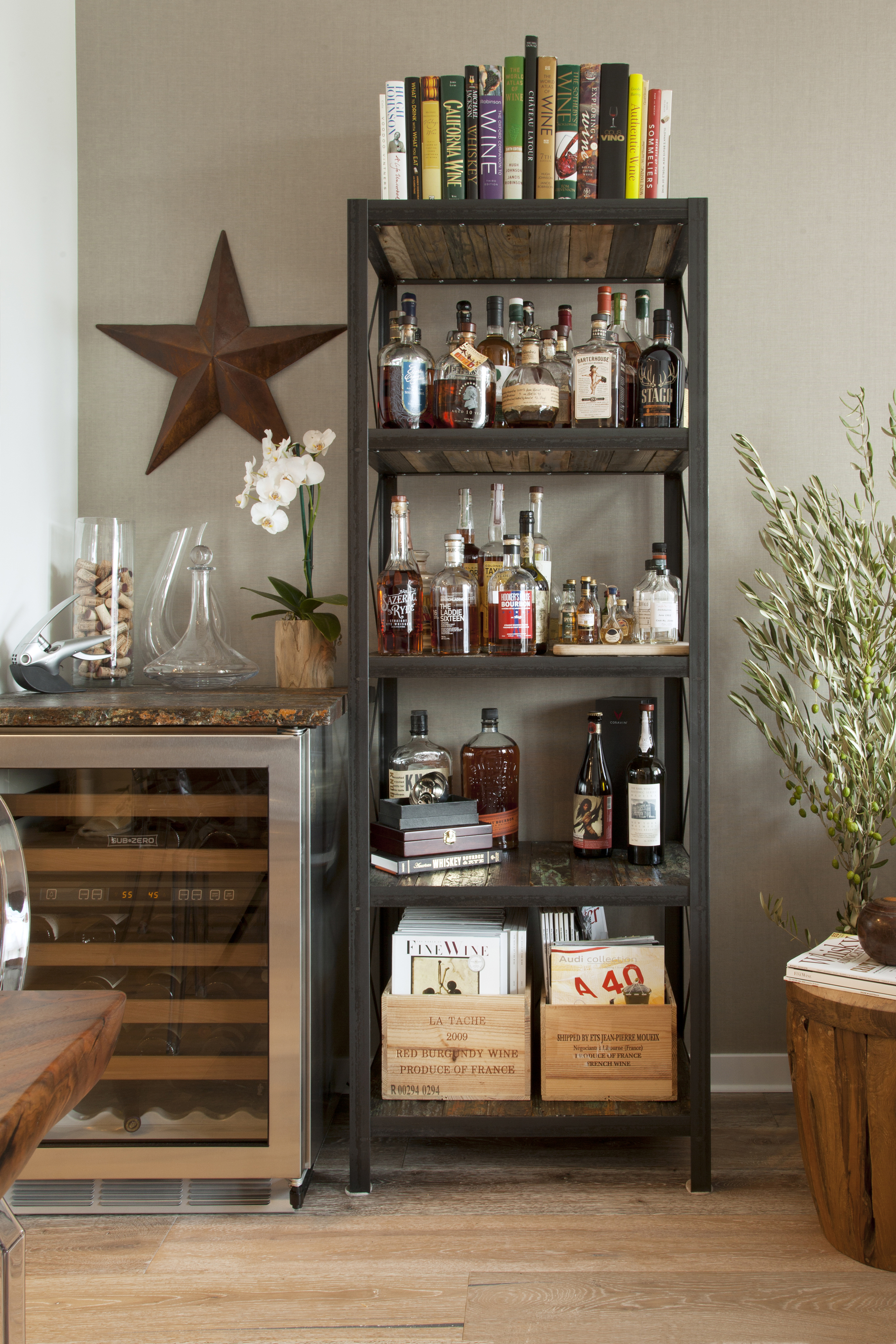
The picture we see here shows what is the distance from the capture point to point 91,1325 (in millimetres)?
1539

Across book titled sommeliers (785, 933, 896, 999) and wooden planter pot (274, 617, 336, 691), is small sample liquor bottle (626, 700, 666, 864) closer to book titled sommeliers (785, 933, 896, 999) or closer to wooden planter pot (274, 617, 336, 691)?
book titled sommeliers (785, 933, 896, 999)

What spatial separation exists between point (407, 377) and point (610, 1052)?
1.45 m

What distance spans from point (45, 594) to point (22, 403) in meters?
0.44

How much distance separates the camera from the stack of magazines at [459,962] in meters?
1.94

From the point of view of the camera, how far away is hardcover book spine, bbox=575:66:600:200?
188 cm

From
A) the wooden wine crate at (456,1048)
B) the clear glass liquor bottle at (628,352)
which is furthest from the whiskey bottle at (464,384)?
the wooden wine crate at (456,1048)

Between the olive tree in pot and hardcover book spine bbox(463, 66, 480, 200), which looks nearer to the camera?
the olive tree in pot

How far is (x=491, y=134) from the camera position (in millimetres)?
1879

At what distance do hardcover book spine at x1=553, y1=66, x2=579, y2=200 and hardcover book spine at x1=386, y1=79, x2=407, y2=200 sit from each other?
0.30 m

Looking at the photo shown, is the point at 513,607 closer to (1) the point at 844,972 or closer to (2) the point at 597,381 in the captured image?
(2) the point at 597,381

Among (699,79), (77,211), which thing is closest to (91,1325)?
(77,211)

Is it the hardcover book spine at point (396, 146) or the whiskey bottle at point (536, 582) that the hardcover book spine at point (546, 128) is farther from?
the whiskey bottle at point (536, 582)

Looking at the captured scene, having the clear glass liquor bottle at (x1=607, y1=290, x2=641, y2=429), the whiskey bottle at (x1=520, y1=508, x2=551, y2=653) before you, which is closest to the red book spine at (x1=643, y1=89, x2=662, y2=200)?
the clear glass liquor bottle at (x1=607, y1=290, x2=641, y2=429)

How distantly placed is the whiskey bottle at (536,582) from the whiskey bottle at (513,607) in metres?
0.04
